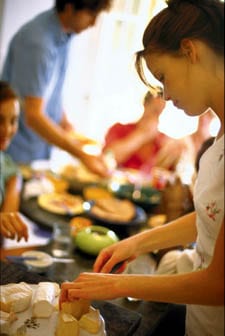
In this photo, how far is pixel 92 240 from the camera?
56.9 inches

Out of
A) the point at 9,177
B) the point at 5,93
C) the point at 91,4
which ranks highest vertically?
the point at 91,4

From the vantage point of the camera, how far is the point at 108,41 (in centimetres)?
435

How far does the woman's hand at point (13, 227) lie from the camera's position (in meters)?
1.37

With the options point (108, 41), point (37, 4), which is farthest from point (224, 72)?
point (108, 41)

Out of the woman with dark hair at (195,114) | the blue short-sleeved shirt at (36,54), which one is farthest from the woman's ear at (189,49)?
the blue short-sleeved shirt at (36,54)

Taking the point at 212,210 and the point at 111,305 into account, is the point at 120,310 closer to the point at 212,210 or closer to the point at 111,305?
the point at 111,305

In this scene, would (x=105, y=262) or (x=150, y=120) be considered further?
(x=150, y=120)

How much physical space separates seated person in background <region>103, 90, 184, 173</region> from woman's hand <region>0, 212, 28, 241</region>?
4.70 ft

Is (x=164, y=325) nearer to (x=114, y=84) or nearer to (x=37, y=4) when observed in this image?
(x=37, y=4)

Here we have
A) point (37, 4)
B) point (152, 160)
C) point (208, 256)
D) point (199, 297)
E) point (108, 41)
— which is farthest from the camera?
point (108, 41)

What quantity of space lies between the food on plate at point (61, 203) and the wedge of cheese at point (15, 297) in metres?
0.82

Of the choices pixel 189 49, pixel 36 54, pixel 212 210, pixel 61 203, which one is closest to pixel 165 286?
pixel 212 210

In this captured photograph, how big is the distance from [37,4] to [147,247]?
2752 mm

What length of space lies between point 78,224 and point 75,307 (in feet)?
2.48
